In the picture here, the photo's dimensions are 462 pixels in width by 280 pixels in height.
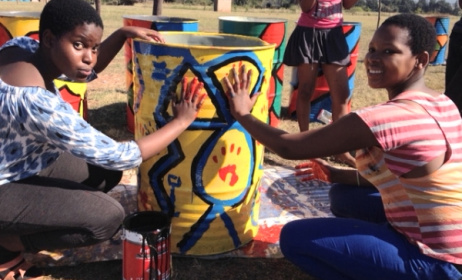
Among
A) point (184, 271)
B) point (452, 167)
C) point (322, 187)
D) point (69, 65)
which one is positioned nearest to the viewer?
point (452, 167)

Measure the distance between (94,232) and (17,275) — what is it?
0.43 meters

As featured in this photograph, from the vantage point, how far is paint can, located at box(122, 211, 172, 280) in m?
2.22

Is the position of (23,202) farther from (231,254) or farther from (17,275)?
(231,254)

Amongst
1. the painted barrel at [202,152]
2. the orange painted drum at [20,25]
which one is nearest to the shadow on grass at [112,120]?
the orange painted drum at [20,25]

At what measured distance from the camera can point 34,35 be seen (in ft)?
12.9

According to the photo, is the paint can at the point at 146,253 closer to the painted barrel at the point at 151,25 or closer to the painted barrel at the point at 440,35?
the painted barrel at the point at 151,25

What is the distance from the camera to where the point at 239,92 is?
2.48 m

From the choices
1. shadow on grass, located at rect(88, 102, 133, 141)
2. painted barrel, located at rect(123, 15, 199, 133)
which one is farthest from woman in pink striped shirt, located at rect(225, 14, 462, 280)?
shadow on grass, located at rect(88, 102, 133, 141)

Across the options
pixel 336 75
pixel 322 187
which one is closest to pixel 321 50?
pixel 336 75

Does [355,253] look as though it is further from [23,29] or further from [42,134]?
[23,29]

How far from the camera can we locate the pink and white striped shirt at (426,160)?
1896 mm

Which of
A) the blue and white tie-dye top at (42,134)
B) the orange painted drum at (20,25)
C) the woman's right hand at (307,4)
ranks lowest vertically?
the blue and white tie-dye top at (42,134)

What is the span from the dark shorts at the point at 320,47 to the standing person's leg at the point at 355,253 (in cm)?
223

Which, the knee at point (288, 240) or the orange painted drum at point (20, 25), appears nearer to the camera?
the knee at point (288, 240)
